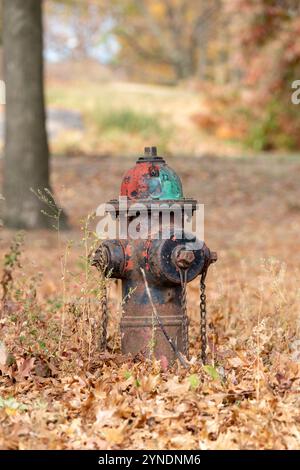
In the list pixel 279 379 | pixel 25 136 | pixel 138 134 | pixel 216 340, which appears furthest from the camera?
pixel 138 134

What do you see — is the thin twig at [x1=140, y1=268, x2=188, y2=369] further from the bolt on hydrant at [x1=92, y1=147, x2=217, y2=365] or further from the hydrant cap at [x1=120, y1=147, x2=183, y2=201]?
the hydrant cap at [x1=120, y1=147, x2=183, y2=201]

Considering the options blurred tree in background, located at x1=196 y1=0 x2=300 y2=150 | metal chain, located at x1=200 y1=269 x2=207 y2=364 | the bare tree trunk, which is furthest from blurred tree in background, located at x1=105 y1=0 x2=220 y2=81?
metal chain, located at x1=200 y1=269 x2=207 y2=364

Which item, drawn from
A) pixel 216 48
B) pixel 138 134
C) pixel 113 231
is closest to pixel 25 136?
pixel 113 231

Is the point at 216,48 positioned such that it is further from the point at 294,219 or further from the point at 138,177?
the point at 138,177

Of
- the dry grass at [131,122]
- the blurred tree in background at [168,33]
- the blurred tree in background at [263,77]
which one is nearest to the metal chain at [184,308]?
the dry grass at [131,122]

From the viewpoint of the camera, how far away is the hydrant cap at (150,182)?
4855 mm

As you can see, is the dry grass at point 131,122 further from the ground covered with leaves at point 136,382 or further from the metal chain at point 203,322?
the metal chain at point 203,322

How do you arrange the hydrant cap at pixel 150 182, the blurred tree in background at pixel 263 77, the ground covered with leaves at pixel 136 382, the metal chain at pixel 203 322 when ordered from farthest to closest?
the blurred tree in background at pixel 263 77 < the hydrant cap at pixel 150 182 < the metal chain at pixel 203 322 < the ground covered with leaves at pixel 136 382

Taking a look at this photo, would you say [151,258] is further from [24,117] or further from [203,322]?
[24,117]

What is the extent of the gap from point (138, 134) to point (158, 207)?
15973mm

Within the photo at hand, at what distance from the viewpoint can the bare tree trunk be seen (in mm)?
11148

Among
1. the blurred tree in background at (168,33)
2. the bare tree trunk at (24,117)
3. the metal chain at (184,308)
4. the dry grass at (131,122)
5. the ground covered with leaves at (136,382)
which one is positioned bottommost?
the ground covered with leaves at (136,382)

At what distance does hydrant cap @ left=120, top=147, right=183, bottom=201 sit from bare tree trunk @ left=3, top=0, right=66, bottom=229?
6351mm

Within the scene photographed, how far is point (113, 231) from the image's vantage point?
523 centimetres
